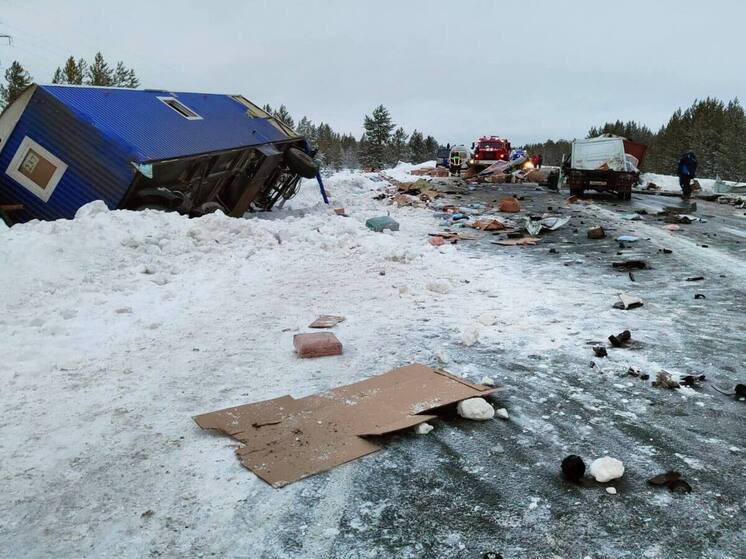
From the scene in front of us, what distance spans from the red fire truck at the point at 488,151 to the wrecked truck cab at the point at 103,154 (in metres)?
21.2

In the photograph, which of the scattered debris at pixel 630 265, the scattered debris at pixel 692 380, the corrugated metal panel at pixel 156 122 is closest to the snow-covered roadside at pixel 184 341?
the scattered debris at pixel 692 380

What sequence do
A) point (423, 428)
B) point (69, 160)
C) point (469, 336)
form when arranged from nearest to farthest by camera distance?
point (423, 428), point (469, 336), point (69, 160)

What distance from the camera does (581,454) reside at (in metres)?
2.94

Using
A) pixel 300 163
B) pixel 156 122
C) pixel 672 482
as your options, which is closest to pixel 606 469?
pixel 672 482

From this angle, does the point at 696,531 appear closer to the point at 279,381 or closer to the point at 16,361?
the point at 279,381

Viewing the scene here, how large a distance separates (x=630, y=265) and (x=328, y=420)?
258 inches

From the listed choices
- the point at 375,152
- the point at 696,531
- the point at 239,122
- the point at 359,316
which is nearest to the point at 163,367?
the point at 359,316

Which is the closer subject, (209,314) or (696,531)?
(696,531)

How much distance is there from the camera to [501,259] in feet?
29.3

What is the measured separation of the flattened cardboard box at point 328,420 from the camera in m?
2.85

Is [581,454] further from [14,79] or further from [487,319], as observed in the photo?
[14,79]

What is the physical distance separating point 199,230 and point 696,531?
767 cm

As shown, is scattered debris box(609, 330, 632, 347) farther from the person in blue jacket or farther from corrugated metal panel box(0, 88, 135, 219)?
the person in blue jacket

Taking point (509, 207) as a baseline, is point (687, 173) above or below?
above
